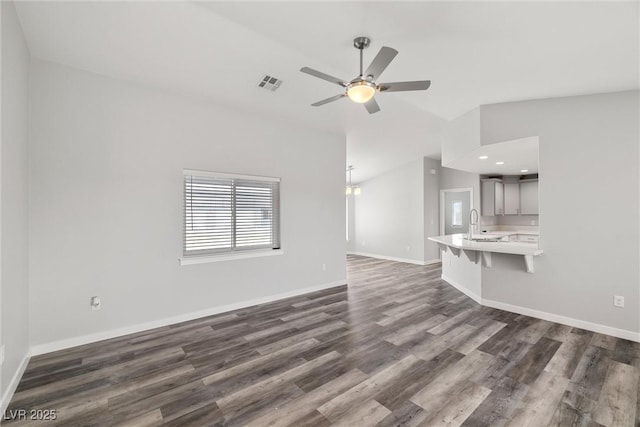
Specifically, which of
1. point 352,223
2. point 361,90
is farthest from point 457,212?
point 361,90

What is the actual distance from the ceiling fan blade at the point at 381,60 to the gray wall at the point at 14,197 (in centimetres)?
269

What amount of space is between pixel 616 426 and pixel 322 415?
1.91 meters

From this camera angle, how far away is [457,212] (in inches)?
350

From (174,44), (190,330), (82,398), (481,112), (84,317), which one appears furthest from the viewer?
(481,112)

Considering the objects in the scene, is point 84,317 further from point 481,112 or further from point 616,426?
point 481,112

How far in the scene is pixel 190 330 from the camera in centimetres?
339

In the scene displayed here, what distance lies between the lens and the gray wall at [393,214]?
758 centimetres

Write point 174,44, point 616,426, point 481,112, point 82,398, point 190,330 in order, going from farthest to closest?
point 481,112 < point 190,330 < point 174,44 < point 82,398 < point 616,426

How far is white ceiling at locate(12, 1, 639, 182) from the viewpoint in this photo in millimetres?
2254

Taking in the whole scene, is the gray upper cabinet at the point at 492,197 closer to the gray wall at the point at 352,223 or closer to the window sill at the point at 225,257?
the gray wall at the point at 352,223

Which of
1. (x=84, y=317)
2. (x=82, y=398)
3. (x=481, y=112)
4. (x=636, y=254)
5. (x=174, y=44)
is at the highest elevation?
(x=174, y=44)

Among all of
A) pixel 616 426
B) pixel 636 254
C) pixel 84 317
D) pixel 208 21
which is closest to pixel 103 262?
pixel 84 317

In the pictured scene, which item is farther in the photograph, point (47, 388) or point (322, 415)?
point (47, 388)

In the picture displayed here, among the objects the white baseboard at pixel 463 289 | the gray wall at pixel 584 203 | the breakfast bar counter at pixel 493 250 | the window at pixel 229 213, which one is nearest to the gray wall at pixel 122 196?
the window at pixel 229 213
